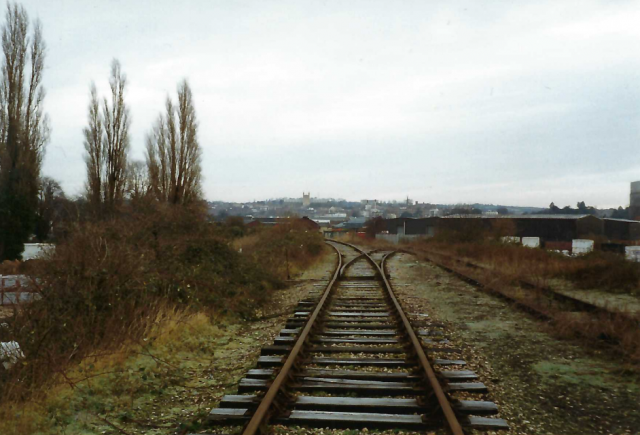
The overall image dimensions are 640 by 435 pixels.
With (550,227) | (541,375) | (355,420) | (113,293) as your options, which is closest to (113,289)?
(113,293)

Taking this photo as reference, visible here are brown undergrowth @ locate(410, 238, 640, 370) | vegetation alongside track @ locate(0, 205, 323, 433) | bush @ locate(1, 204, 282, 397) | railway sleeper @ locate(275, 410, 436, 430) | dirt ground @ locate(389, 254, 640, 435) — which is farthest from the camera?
brown undergrowth @ locate(410, 238, 640, 370)

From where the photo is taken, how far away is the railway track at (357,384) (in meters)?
4.11

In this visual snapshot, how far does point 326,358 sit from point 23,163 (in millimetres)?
25907

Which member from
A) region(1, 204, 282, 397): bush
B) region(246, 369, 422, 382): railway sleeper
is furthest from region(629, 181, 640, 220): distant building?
region(246, 369, 422, 382): railway sleeper

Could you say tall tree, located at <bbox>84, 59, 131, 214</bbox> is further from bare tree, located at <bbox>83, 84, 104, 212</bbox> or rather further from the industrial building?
the industrial building

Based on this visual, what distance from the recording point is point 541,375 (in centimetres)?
559

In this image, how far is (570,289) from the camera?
1296 cm

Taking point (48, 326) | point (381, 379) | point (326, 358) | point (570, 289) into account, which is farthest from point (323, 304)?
point (570, 289)

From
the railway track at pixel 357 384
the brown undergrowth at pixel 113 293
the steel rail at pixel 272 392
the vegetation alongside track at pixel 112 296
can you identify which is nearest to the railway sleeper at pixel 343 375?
the railway track at pixel 357 384

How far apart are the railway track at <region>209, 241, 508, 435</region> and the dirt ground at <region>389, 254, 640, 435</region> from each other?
308 mm

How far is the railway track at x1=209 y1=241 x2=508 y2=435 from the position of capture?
411cm

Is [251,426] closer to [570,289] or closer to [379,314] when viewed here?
[379,314]

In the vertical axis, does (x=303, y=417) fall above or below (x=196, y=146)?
below

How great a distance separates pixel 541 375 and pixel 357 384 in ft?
7.61
